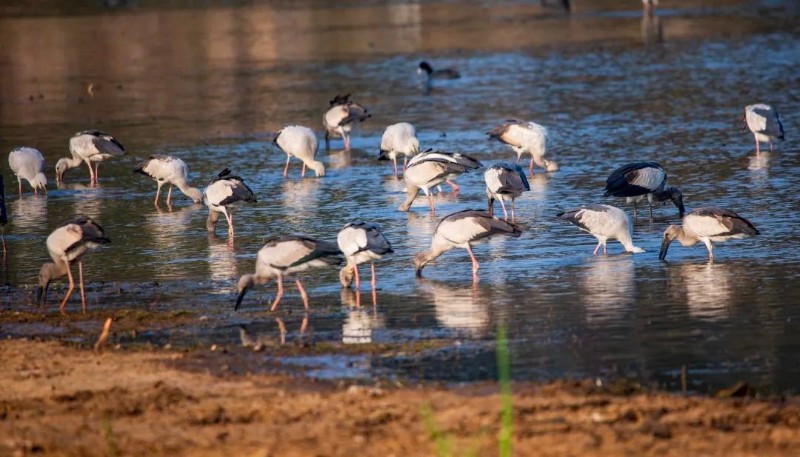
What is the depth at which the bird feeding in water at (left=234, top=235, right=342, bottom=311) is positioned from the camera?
11555mm

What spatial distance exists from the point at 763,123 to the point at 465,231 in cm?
811

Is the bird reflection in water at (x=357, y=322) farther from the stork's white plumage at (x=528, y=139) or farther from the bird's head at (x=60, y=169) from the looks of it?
the bird's head at (x=60, y=169)

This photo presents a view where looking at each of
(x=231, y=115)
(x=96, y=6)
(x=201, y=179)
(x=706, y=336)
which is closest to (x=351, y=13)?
(x=96, y=6)

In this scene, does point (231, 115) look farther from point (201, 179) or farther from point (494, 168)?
point (494, 168)

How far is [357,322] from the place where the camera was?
435 inches

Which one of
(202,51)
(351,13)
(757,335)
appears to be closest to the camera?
(757,335)

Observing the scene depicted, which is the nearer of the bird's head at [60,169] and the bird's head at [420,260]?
the bird's head at [420,260]

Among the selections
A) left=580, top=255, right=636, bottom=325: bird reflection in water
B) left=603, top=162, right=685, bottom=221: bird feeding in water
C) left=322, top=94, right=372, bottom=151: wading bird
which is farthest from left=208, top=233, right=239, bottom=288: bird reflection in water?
left=322, top=94, right=372, bottom=151: wading bird

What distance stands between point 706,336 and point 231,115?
56.9 ft

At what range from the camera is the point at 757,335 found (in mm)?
10164

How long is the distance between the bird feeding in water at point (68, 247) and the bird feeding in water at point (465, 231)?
3.05 m

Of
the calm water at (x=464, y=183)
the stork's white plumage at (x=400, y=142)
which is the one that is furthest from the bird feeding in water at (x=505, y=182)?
the stork's white plumage at (x=400, y=142)

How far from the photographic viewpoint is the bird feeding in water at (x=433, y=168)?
16.0m

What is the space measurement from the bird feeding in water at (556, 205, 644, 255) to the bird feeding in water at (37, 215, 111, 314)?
15.4ft
